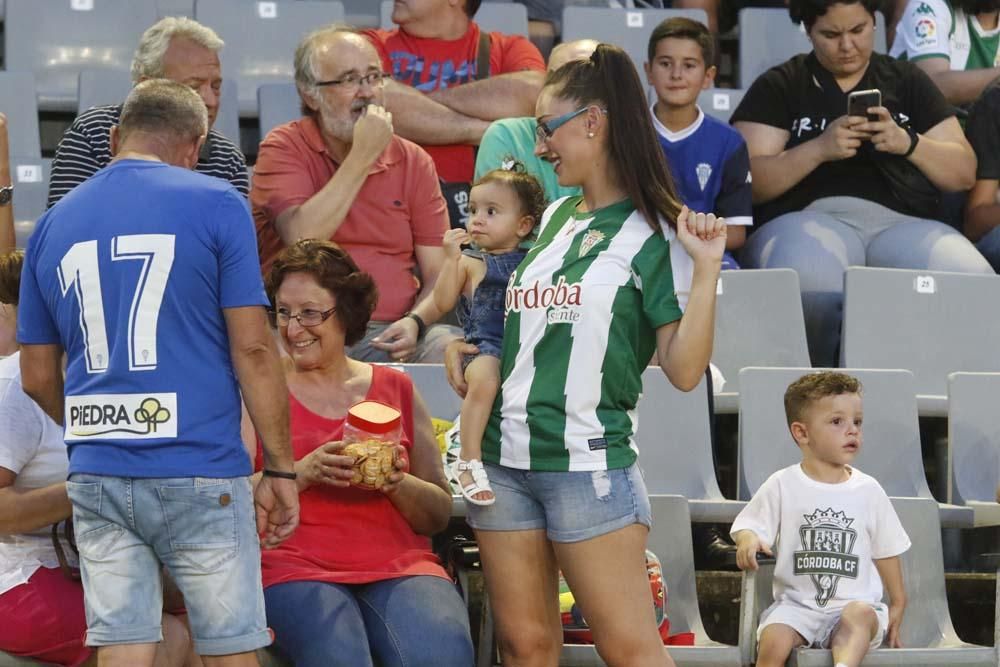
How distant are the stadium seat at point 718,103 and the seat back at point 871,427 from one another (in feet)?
6.25

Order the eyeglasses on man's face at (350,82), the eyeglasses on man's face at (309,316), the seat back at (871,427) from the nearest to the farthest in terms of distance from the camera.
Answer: the eyeglasses on man's face at (309,316), the seat back at (871,427), the eyeglasses on man's face at (350,82)

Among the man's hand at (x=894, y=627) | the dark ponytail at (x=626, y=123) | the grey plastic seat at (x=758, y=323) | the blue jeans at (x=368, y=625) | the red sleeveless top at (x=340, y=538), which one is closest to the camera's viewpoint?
the dark ponytail at (x=626, y=123)

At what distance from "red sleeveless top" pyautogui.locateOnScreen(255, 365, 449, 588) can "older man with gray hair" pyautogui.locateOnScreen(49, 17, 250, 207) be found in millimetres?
1234

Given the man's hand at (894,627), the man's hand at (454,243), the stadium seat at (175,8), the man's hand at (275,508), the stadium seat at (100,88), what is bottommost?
the man's hand at (894,627)

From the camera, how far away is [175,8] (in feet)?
19.6

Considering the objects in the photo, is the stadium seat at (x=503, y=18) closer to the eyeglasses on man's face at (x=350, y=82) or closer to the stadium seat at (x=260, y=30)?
the stadium seat at (x=260, y=30)

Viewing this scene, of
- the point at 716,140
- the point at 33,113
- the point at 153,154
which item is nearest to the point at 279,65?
the point at 33,113

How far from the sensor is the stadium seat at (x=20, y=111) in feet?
16.9

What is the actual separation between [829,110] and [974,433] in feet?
4.92

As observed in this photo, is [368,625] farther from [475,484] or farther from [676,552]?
[676,552]

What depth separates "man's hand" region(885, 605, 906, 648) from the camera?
3.52m

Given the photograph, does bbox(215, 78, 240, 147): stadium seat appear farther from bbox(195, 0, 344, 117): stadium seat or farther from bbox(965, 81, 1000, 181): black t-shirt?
bbox(965, 81, 1000, 181): black t-shirt

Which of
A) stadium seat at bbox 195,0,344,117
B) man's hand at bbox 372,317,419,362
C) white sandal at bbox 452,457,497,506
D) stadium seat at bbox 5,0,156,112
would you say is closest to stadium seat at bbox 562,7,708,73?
stadium seat at bbox 195,0,344,117

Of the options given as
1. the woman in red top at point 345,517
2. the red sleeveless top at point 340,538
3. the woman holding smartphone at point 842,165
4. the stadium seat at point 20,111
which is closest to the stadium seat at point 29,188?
the stadium seat at point 20,111
